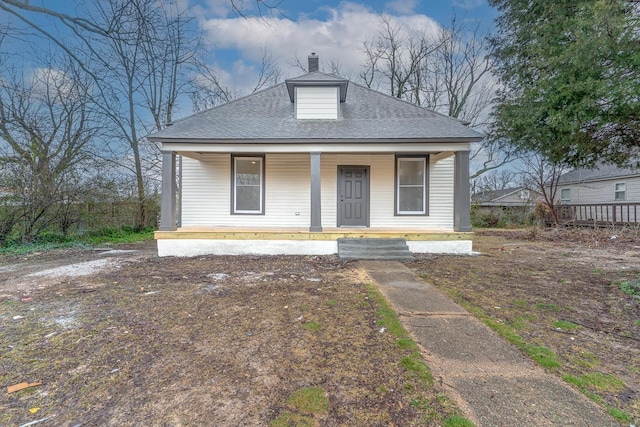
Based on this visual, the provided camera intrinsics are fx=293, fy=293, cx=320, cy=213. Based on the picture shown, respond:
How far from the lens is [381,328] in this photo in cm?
317

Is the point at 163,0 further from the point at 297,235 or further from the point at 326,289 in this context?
the point at 297,235

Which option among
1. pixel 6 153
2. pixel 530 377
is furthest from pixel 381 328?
pixel 6 153

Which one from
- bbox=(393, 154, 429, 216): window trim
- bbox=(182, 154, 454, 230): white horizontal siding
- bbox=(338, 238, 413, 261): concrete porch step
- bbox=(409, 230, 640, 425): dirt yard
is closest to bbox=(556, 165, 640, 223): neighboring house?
bbox=(409, 230, 640, 425): dirt yard

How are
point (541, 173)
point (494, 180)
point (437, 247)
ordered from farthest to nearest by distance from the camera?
point (494, 180)
point (541, 173)
point (437, 247)

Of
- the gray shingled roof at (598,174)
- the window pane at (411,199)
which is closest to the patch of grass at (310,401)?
the window pane at (411,199)

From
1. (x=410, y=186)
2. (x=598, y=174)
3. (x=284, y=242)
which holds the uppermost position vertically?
(x=598, y=174)

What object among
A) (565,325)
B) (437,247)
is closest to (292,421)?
(565,325)

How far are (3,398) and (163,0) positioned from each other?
14.9 feet

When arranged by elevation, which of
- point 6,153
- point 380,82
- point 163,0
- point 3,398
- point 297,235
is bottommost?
point 3,398

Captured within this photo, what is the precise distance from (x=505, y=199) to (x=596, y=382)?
2882 cm

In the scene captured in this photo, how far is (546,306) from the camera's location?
3.97 meters

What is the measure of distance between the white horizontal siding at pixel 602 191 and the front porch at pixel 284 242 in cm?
1693

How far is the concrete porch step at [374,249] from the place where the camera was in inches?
279

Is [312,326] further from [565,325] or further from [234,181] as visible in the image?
[234,181]
